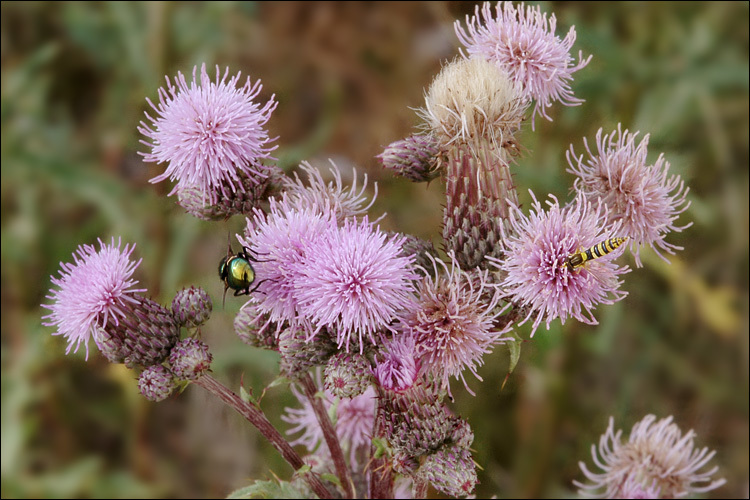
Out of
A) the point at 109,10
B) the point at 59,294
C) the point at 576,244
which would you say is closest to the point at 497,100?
the point at 576,244

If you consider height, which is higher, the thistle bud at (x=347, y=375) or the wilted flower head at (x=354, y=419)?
the wilted flower head at (x=354, y=419)

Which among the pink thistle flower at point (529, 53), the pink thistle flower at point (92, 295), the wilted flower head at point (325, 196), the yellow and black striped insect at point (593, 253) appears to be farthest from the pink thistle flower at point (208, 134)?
the yellow and black striped insect at point (593, 253)

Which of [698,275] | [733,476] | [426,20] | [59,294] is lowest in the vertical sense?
[59,294]

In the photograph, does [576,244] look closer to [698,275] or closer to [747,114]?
[698,275]

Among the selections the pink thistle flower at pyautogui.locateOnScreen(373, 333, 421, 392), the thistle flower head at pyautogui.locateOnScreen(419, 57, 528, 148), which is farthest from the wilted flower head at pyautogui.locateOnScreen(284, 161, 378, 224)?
the pink thistle flower at pyautogui.locateOnScreen(373, 333, 421, 392)

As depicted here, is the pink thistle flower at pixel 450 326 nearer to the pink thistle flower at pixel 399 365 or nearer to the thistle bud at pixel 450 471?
the pink thistle flower at pixel 399 365

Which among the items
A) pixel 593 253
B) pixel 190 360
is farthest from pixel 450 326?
pixel 190 360
